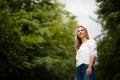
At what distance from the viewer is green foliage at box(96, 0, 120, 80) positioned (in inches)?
975

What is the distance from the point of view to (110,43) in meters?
27.5

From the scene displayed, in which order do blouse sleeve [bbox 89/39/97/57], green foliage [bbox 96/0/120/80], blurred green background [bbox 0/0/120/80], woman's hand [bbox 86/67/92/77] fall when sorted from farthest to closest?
blurred green background [bbox 0/0/120/80] → green foliage [bbox 96/0/120/80] → blouse sleeve [bbox 89/39/97/57] → woman's hand [bbox 86/67/92/77]

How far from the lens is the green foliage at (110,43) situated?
81.2 feet

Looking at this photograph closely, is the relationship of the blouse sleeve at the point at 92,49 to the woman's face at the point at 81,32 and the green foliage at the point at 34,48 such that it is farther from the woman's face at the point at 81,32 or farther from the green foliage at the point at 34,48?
the green foliage at the point at 34,48

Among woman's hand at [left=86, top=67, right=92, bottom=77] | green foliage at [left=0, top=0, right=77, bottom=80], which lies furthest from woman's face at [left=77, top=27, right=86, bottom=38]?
green foliage at [left=0, top=0, right=77, bottom=80]

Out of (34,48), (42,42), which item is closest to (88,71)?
(34,48)

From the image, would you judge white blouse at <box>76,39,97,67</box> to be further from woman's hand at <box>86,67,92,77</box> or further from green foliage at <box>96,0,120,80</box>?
green foliage at <box>96,0,120,80</box>

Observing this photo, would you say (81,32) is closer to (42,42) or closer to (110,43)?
(110,43)

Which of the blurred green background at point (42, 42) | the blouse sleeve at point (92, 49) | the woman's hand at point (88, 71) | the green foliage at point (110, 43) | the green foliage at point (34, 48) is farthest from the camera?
the green foliage at point (34, 48)

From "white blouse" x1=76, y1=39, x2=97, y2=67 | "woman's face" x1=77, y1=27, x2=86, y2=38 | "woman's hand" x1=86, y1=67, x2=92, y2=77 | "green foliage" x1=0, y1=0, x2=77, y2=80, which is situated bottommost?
Result: "green foliage" x1=0, y1=0, x2=77, y2=80

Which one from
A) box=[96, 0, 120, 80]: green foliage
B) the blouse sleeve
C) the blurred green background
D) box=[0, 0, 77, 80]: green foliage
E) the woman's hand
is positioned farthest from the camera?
box=[0, 0, 77, 80]: green foliage

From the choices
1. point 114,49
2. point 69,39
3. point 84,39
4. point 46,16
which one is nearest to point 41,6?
point 46,16

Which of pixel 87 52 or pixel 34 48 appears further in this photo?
pixel 34 48

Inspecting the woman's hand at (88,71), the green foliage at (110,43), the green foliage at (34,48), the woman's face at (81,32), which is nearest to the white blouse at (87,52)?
the woman's face at (81,32)
